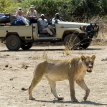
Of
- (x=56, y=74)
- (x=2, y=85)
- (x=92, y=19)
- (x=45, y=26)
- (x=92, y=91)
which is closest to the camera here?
(x=56, y=74)

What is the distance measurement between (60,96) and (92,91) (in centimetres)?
104

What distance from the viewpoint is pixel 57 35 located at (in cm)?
2773

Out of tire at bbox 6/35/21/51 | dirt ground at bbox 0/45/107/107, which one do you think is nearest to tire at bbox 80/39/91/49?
tire at bbox 6/35/21/51

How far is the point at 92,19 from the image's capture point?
35.9 m

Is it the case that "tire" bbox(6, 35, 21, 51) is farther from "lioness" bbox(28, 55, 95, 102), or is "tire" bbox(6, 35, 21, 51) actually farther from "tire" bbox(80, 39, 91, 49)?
"lioness" bbox(28, 55, 95, 102)

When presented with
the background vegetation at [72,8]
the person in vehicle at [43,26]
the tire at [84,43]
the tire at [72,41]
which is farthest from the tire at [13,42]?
the background vegetation at [72,8]

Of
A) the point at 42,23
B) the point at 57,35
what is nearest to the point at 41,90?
the point at 42,23

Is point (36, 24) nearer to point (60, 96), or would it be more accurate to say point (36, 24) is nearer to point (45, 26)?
point (45, 26)

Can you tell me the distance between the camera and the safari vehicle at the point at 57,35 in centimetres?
2738

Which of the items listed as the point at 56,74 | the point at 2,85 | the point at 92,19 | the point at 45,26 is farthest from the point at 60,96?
the point at 92,19

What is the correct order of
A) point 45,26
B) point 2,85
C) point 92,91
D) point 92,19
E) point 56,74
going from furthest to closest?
point 92,19 → point 45,26 → point 2,85 → point 92,91 → point 56,74

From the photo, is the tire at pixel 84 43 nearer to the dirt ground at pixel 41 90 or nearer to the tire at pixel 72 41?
the tire at pixel 72 41

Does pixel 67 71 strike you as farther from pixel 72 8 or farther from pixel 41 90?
pixel 72 8

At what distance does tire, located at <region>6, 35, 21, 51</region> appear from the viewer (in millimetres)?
28266
